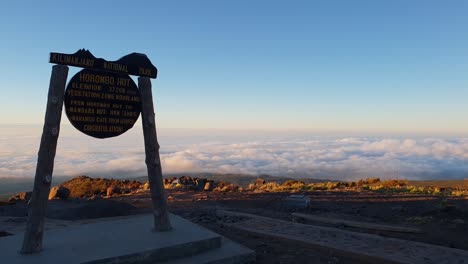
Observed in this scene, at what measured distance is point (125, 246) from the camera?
6.88m

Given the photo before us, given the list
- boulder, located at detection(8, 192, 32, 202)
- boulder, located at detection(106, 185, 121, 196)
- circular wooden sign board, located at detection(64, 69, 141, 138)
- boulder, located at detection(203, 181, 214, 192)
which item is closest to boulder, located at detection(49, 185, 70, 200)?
boulder, located at detection(8, 192, 32, 202)

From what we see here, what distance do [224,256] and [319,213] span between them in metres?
5.67

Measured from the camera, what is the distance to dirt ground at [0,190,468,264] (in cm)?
814

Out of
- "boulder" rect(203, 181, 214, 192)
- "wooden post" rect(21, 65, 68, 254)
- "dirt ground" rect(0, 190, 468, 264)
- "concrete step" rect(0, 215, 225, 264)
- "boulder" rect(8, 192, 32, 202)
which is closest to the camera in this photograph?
"concrete step" rect(0, 215, 225, 264)

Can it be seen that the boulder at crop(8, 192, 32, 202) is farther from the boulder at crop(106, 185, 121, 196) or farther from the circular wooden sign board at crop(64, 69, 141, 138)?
the circular wooden sign board at crop(64, 69, 141, 138)

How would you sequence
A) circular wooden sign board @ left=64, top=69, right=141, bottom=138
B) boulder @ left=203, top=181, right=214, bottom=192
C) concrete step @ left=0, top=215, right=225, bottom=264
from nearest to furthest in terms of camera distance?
concrete step @ left=0, top=215, right=225, bottom=264, circular wooden sign board @ left=64, top=69, right=141, bottom=138, boulder @ left=203, top=181, right=214, bottom=192

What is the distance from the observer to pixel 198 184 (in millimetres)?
23828

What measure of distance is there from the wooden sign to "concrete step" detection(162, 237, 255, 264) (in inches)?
136

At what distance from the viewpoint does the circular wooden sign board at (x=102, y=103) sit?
7109mm

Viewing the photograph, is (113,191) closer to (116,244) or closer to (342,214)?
(342,214)

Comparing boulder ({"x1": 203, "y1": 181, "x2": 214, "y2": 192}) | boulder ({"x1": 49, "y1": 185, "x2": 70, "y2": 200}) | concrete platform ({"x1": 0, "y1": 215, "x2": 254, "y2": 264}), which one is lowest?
concrete platform ({"x1": 0, "y1": 215, "x2": 254, "y2": 264})

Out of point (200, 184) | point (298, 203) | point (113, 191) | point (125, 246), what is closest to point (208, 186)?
point (200, 184)

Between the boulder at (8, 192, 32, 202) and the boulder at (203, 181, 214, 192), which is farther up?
the boulder at (203, 181, 214, 192)

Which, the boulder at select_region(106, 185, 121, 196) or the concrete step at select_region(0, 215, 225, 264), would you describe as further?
the boulder at select_region(106, 185, 121, 196)
